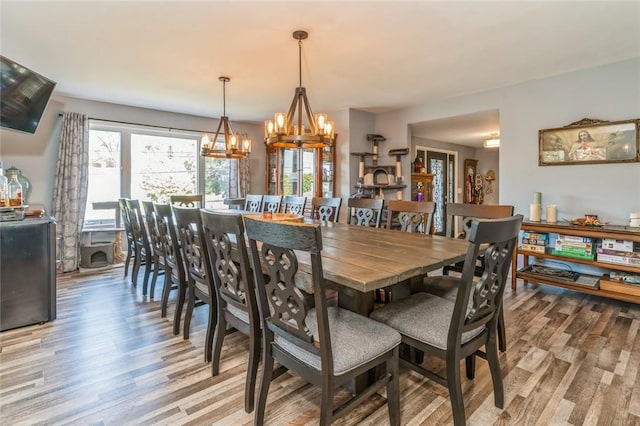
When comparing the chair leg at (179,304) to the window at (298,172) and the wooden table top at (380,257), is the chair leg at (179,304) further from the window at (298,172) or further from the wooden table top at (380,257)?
the window at (298,172)

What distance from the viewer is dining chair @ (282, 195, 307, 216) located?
3.87 meters

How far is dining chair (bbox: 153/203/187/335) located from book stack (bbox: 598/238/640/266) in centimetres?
383

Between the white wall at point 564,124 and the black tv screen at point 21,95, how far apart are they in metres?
4.81

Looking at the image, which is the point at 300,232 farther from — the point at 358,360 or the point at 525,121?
the point at 525,121

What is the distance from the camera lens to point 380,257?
169 centimetres

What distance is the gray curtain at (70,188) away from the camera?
429 centimetres

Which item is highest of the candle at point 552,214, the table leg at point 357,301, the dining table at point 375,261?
the candle at point 552,214

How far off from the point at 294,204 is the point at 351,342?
8.96 feet

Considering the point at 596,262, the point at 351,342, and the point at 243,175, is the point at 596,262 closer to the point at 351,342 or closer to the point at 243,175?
the point at 351,342

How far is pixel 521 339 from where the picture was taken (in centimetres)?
241

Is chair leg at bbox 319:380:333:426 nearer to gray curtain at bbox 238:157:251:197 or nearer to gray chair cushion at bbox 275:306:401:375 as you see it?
gray chair cushion at bbox 275:306:401:375

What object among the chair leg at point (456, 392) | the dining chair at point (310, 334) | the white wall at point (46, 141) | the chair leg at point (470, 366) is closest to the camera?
the dining chair at point (310, 334)

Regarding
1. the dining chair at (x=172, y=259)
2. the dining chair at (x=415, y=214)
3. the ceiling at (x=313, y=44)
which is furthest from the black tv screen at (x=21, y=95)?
the dining chair at (x=415, y=214)

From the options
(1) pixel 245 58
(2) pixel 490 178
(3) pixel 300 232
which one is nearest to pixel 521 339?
(3) pixel 300 232
